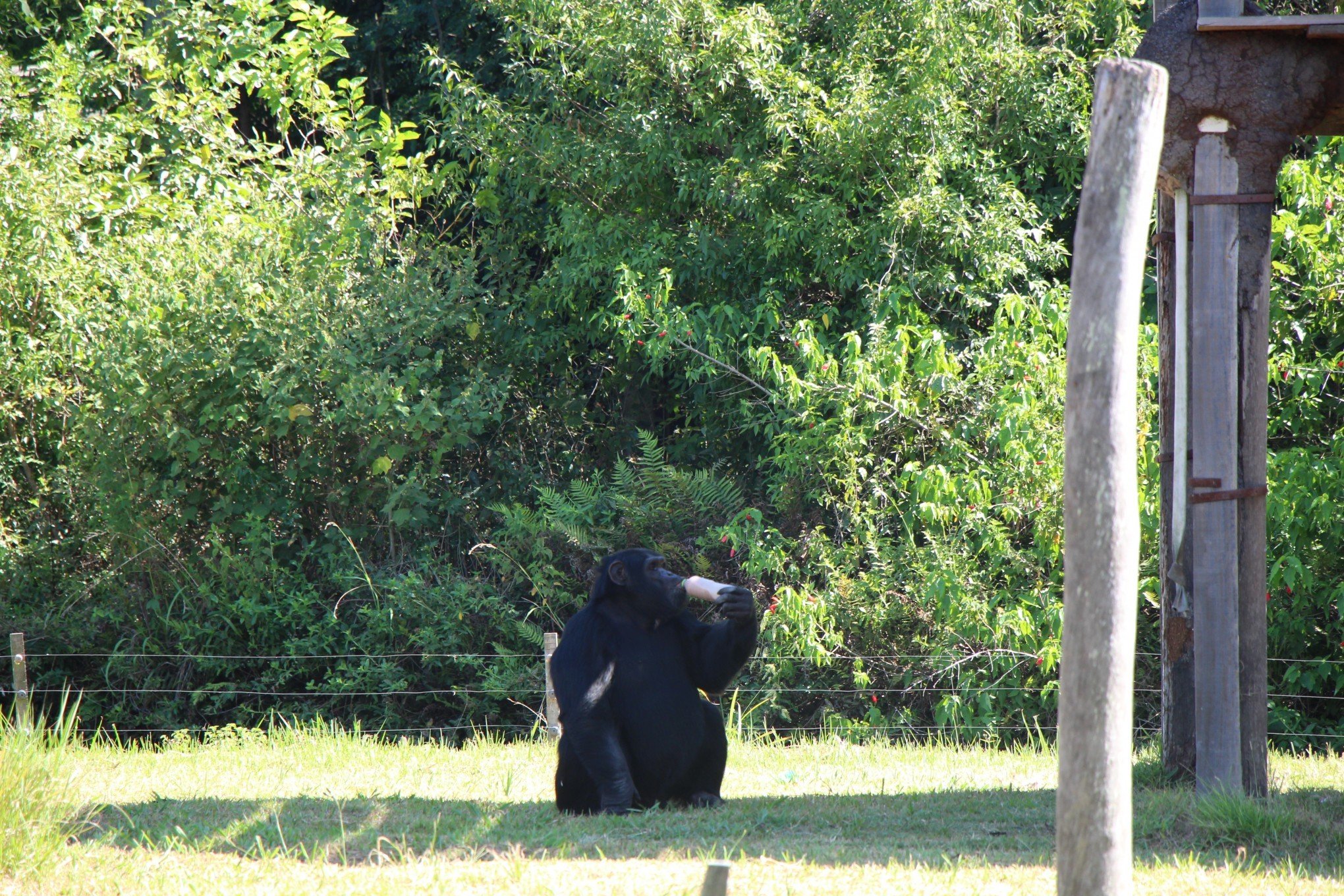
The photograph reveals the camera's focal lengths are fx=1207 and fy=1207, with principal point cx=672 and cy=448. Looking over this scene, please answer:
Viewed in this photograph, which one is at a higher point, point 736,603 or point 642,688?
point 736,603

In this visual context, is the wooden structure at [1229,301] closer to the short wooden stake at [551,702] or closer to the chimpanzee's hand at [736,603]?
the chimpanzee's hand at [736,603]

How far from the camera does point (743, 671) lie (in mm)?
10383

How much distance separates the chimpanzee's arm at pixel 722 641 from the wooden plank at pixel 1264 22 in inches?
131

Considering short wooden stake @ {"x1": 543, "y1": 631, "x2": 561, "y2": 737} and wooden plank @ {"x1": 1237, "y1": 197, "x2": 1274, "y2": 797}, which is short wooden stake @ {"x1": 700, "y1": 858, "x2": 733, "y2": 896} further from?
short wooden stake @ {"x1": 543, "y1": 631, "x2": 561, "y2": 737}

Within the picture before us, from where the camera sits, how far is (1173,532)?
18.7ft

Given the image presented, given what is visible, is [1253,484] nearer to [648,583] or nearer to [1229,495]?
[1229,495]

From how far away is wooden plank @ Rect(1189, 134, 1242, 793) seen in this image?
5.41 meters

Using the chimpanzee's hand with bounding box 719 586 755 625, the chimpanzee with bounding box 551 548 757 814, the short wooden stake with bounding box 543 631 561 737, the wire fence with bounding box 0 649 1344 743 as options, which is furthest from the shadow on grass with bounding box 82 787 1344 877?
the wire fence with bounding box 0 649 1344 743

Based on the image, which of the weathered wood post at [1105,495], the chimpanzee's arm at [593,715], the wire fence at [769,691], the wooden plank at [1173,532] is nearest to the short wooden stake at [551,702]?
the wire fence at [769,691]

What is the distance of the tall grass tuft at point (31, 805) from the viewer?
445cm

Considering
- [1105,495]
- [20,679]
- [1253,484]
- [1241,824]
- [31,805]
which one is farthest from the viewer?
[20,679]

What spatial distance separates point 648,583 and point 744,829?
1.37 metres

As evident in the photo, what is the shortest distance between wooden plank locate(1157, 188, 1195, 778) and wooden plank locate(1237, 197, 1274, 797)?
237 millimetres

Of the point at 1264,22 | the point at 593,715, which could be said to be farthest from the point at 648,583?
the point at 1264,22
